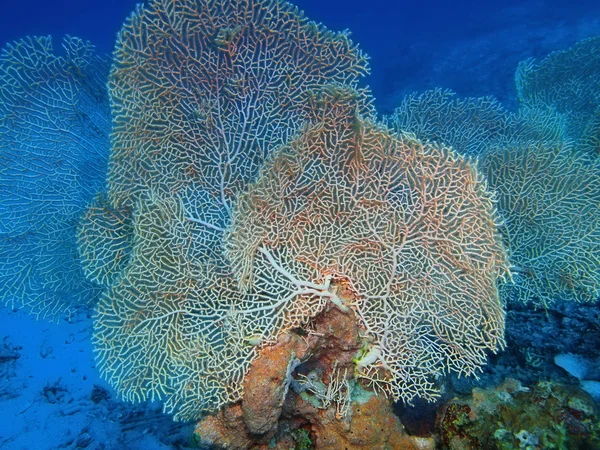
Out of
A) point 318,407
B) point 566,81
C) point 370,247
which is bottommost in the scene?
point 318,407

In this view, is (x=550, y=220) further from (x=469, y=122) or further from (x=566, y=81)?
(x=566, y=81)

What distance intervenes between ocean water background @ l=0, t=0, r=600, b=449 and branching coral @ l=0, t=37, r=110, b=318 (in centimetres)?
183

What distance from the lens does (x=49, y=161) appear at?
544cm

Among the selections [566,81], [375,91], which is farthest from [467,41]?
[566,81]

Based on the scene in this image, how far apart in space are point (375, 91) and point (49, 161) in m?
20.5

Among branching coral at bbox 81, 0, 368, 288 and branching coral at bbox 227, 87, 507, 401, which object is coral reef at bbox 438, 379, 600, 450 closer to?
branching coral at bbox 227, 87, 507, 401

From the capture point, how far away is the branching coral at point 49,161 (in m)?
5.04

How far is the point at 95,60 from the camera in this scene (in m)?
5.31

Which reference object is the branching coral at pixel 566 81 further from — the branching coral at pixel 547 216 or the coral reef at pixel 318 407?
the coral reef at pixel 318 407

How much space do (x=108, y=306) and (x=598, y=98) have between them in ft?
26.3

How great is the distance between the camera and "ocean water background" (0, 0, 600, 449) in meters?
5.47

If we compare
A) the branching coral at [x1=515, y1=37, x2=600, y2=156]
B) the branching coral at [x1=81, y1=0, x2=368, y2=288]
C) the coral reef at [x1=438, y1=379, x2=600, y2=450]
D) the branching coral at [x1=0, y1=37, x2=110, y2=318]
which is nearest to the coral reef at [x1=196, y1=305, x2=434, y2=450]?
the coral reef at [x1=438, y1=379, x2=600, y2=450]

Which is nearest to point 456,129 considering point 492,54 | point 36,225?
point 36,225

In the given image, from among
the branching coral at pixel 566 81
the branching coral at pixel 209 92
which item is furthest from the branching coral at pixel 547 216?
the branching coral at pixel 566 81
